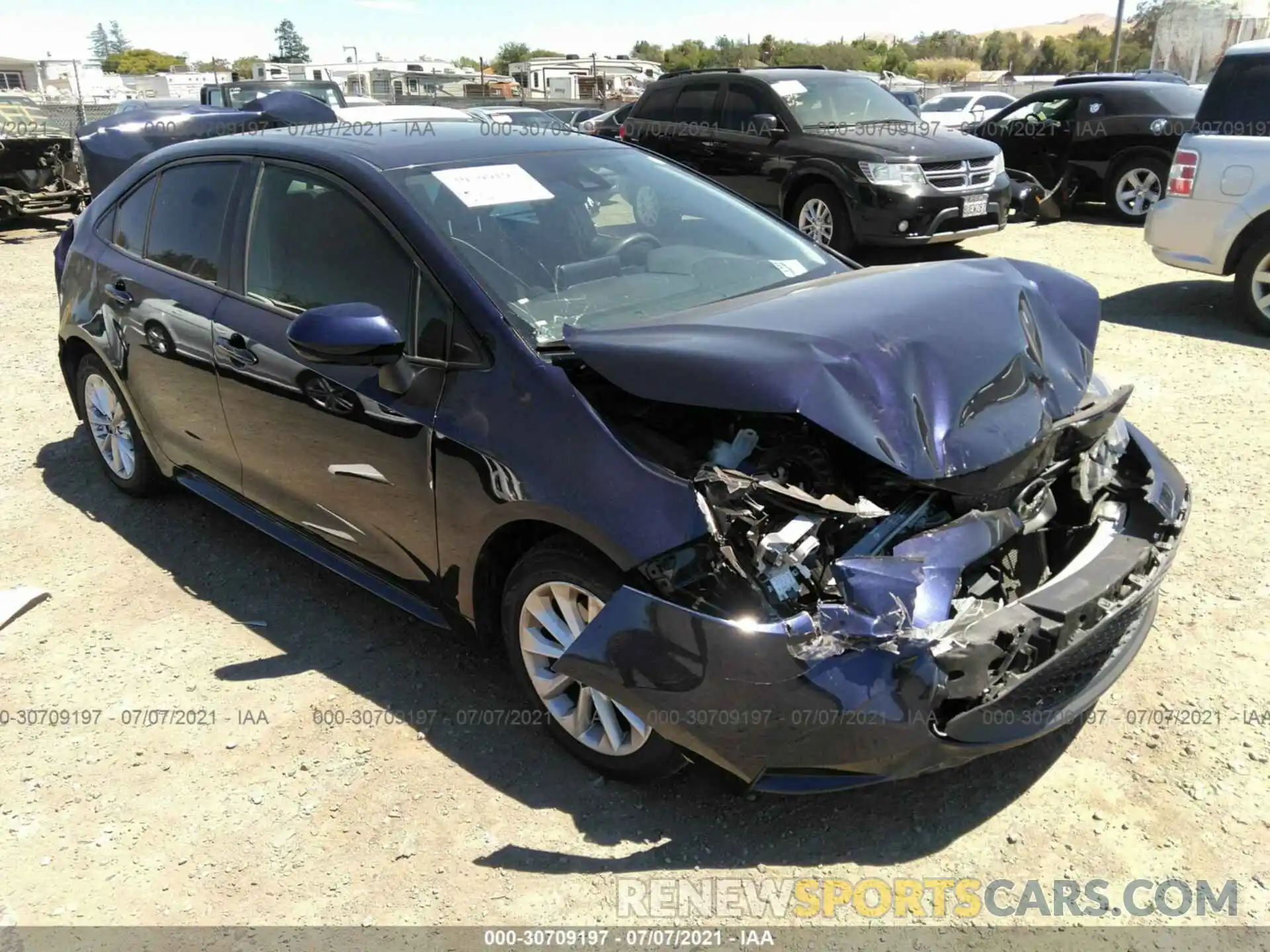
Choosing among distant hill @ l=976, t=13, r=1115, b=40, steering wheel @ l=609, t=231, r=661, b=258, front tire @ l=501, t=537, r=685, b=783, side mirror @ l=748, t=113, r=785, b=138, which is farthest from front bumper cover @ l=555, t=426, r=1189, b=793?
distant hill @ l=976, t=13, r=1115, b=40

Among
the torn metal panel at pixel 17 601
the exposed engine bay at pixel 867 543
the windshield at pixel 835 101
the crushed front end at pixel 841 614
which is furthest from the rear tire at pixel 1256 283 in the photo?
the torn metal panel at pixel 17 601

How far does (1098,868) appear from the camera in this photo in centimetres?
252

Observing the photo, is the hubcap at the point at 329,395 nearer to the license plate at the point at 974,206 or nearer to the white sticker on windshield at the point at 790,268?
the white sticker on windshield at the point at 790,268

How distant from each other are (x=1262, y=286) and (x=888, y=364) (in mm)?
5923

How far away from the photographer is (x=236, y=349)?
365cm

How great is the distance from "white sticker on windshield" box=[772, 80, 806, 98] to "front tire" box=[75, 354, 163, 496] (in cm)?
750

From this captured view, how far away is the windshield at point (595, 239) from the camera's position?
3062 millimetres

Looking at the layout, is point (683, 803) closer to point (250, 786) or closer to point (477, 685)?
point (477, 685)

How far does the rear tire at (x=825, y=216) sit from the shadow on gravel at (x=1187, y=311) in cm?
247

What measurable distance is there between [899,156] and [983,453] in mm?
7421

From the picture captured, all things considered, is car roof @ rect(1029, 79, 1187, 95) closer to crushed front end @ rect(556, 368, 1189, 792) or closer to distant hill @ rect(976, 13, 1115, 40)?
crushed front end @ rect(556, 368, 1189, 792)

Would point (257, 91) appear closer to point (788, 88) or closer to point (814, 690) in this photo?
point (788, 88)

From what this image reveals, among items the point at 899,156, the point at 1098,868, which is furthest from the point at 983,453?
the point at 899,156

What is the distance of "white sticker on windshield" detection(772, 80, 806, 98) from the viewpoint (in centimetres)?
1008
